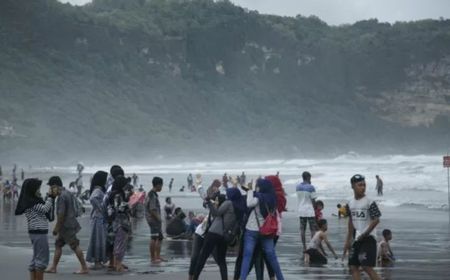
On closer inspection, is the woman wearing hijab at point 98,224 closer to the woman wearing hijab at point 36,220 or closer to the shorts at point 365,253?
the woman wearing hijab at point 36,220

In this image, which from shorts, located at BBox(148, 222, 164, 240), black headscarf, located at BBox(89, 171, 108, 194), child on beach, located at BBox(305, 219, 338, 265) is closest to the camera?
black headscarf, located at BBox(89, 171, 108, 194)

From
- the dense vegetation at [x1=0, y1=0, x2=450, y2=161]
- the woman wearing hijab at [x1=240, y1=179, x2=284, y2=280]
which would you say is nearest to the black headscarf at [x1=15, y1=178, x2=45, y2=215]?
the woman wearing hijab at [x1=240, y1=179, x2=284, y2=280]

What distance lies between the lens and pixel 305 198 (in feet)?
56.3

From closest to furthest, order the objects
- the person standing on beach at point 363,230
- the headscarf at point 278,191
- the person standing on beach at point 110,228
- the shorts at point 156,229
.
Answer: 1. the person standing on beach at point 363,230
2. the headscarf at point 278,191
3. the person standing on beach at point 110,228
4. the shorts at point 156,229

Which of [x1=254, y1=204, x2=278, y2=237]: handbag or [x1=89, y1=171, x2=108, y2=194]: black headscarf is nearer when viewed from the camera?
[x1=254, y1=204, x2=278, y2=237]: handbag

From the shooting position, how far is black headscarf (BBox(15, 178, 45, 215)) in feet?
38.5

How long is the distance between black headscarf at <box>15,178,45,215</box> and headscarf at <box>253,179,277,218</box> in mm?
2712

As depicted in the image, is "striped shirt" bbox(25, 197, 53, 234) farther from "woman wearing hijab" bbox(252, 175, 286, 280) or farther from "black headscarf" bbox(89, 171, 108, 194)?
"black headscarf" bbox(89, 171, 108, 194)

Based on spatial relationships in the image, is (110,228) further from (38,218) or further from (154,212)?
(38,218)

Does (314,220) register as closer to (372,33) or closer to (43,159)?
(43,159)

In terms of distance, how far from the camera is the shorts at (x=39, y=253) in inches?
462

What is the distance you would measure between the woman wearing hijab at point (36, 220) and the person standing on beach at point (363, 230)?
370 centimetres

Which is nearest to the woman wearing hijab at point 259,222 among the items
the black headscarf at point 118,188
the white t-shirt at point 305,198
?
the black headscarf at point 118,188

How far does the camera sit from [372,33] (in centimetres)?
18662
